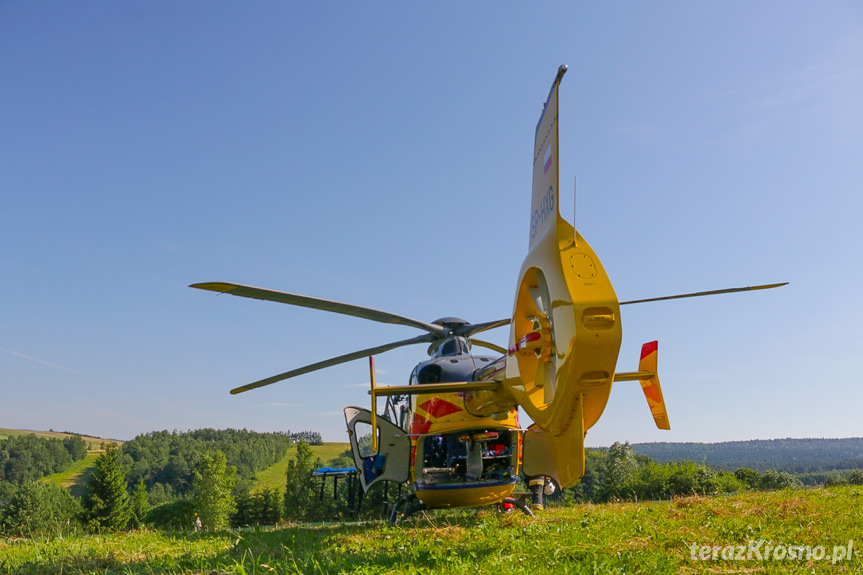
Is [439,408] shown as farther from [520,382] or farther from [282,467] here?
[282,467]

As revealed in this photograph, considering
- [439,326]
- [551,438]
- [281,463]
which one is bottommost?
[281,463]

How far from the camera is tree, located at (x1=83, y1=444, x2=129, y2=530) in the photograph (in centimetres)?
5769

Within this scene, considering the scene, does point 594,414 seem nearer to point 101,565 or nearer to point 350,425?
point 101,565

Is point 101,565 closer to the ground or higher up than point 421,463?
closer to the ground

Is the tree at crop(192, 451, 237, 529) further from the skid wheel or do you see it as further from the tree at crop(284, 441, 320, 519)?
the skid wheel

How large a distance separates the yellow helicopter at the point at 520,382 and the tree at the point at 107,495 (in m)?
60.9

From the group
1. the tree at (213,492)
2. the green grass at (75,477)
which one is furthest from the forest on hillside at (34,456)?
the tree at (213,492)

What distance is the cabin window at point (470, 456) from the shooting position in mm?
9539

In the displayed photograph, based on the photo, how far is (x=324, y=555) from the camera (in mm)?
6281

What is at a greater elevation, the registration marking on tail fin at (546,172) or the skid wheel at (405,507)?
the registration marking on tail fin at (546,172)

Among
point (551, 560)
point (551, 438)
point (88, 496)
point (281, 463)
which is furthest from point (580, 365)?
point (281, 463)

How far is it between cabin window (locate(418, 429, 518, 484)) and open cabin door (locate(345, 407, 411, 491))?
1.55ft

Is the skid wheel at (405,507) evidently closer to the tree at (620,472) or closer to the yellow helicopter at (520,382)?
the yellow helicopter at (520,382)

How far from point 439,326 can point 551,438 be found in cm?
582
